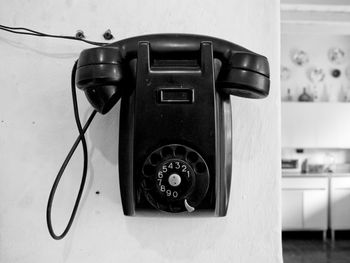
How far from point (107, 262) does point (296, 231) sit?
150 inches

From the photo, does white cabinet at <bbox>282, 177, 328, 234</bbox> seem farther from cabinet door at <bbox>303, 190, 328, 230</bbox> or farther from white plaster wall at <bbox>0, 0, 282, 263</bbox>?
white plaster wall at <bbox>0, 0, 282, 263</bbox>

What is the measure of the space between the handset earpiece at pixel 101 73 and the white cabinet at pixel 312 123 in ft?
12.2

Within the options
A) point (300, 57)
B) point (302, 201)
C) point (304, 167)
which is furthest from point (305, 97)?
point (302, 201)

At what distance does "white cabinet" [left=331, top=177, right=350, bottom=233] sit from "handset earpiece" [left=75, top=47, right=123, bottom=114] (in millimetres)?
3679

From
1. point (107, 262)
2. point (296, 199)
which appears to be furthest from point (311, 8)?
point (107, 262)

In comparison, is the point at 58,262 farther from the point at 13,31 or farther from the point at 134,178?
the point at 13,31

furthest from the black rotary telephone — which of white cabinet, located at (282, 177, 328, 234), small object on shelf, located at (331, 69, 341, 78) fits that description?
small object on shelf, located at (331, 69, 341, 78)

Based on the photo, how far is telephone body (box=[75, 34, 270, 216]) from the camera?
41 centimetres

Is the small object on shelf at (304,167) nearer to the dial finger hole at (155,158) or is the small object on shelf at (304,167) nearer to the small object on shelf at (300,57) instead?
the small object on shelf at (300,57)

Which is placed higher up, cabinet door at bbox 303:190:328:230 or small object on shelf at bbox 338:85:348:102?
small object on shelf at bbox 338:85:348:102

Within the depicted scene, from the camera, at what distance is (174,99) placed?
1.38ft

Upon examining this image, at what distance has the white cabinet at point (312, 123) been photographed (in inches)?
155

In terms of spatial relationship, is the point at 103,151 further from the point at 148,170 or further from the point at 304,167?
the point at 304,167

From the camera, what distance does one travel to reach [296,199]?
3646 millimetres
